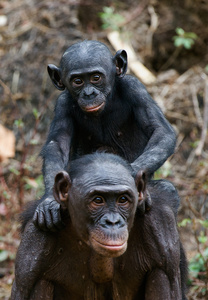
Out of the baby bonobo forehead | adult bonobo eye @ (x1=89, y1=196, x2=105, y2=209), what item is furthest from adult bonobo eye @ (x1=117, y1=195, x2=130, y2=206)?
the baby bonobo forehead

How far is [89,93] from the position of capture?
5.97m

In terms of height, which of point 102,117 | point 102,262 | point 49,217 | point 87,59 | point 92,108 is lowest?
point 102,262

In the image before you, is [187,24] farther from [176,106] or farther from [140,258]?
[140,258]

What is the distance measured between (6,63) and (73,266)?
6.85m

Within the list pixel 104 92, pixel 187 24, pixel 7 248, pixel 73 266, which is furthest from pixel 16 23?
pixel 73 266

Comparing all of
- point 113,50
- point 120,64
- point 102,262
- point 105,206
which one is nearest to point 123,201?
point 105,206

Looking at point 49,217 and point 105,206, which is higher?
point 105,206

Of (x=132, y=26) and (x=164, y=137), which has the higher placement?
(x=164, y=137)

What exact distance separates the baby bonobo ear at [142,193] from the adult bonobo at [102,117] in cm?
55

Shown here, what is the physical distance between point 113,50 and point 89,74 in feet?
18.0

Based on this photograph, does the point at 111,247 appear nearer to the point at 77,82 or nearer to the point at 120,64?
the point at 77,82

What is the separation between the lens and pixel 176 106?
11234 mm

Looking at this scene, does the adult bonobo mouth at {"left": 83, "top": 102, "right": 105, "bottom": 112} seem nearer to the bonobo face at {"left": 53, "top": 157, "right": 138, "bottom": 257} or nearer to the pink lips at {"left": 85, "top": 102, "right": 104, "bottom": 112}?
the pink lips at {"left": 85, "top": 102, "right": 104, "bottom": 112}

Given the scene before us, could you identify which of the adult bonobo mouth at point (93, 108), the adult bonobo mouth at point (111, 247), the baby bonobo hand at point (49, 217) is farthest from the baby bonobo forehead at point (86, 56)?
the adult bonobo mouth at point (111, 247)
